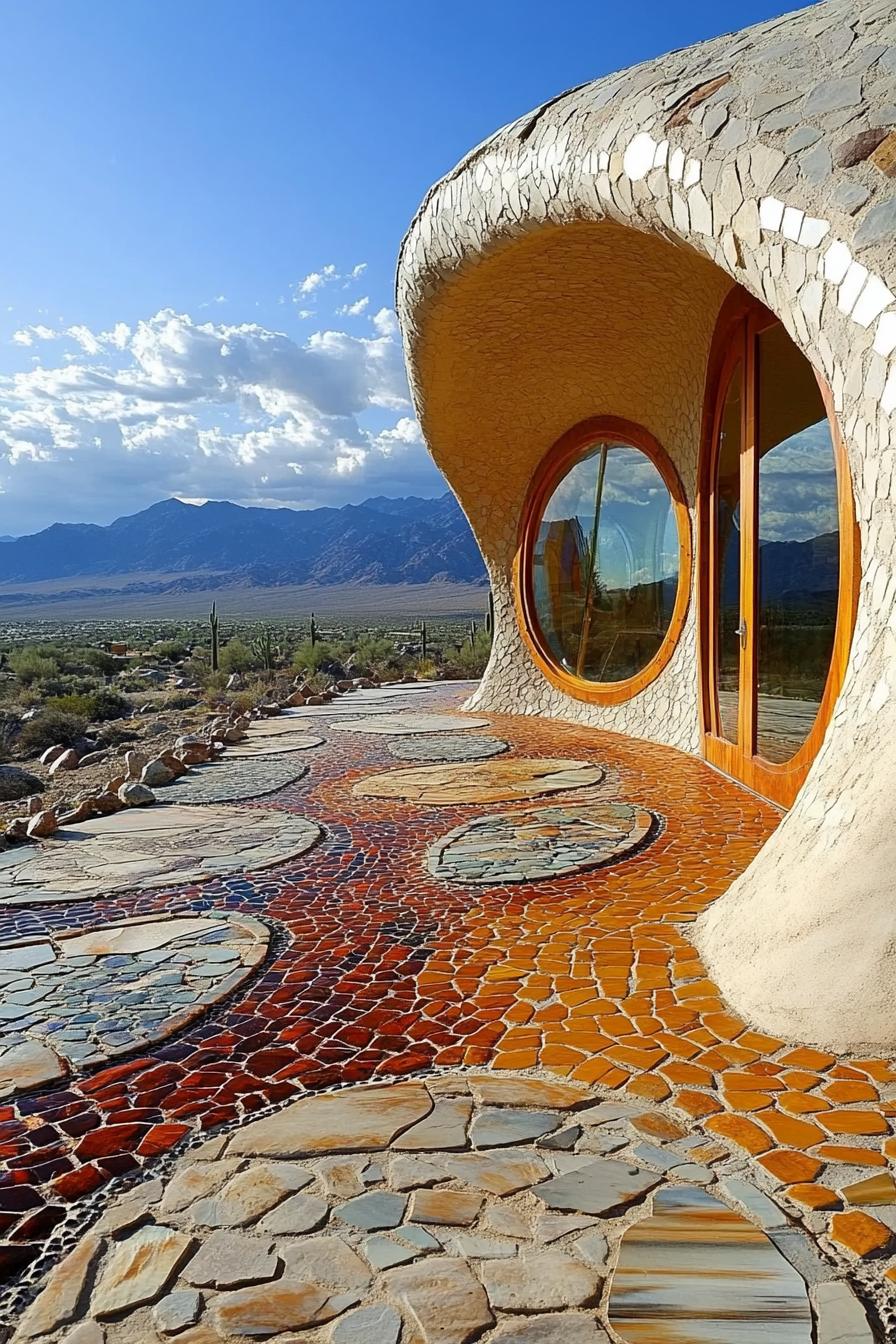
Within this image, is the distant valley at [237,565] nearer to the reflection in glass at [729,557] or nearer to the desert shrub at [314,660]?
the desert shrub at [314,660]

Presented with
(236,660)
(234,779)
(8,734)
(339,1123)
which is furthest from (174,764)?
(236,660)

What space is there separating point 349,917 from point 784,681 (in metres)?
3.15

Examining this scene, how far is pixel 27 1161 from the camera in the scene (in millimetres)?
2180

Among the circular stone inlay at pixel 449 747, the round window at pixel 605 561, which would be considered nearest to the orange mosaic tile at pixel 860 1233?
the circular stone inlay at pixel 449 747

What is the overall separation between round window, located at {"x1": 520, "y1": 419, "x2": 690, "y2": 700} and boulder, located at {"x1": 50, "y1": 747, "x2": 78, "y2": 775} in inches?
226

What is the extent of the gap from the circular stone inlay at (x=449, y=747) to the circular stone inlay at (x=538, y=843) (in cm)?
208

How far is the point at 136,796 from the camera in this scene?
6.34 m

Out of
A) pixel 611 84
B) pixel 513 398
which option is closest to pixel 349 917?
pixel 611 84

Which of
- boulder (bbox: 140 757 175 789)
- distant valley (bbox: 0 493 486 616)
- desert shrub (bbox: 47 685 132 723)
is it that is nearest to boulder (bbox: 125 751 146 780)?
boulder (bbox: 140 757 175 789)

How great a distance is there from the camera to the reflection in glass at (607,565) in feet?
28.1

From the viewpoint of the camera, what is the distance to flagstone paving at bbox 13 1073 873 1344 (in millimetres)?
1628

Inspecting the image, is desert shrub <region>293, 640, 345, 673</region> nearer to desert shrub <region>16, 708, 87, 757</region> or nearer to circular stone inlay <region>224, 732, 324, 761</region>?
desert shrub <region>16, 708, 87, 757</region>

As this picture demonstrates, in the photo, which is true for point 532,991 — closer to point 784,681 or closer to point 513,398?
point 784,681

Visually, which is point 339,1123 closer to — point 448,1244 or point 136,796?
point 448,1244
